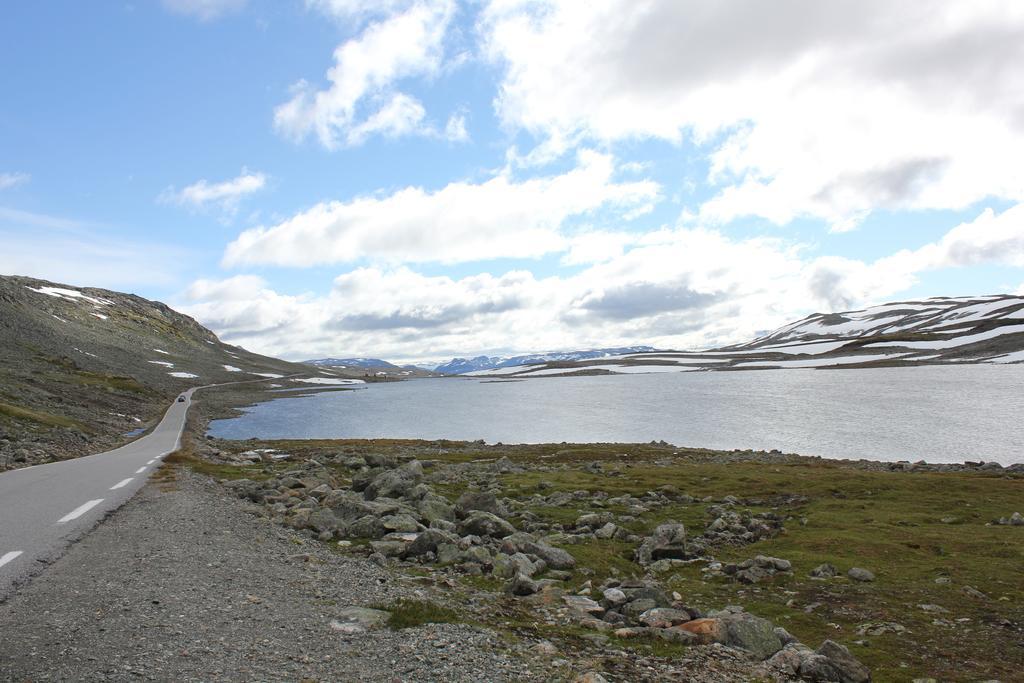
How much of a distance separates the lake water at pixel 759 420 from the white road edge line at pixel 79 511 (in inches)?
2126

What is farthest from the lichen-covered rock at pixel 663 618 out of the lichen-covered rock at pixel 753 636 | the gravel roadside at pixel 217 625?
the gravel roadside at pixel 217 625

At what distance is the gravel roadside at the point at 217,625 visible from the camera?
8.00m

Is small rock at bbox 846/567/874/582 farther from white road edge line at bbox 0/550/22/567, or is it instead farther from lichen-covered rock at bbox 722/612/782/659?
white road edge line at bbox 0/550/22/567

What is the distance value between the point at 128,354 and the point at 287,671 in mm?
211745

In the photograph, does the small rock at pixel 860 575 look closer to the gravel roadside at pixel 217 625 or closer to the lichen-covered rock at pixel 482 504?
the lichen-covered rock at pixel 482 504

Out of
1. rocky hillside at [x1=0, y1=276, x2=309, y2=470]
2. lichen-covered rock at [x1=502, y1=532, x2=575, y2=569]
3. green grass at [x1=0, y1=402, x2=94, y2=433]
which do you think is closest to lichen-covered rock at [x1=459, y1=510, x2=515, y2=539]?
lichen-covered rock at [x1=502, y1=532, x2=575, y2=569]

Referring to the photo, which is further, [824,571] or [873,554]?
[873,554]

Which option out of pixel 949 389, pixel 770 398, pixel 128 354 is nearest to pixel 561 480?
pixel 770 398

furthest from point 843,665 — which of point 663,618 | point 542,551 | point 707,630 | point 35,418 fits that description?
point 35,418

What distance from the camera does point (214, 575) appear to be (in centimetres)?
1241

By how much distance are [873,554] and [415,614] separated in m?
17.4

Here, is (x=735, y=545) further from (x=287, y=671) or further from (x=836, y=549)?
(x=287, y=671)

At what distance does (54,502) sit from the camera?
19797 millimetres

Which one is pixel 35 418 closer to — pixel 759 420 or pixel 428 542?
pixel 428 542
